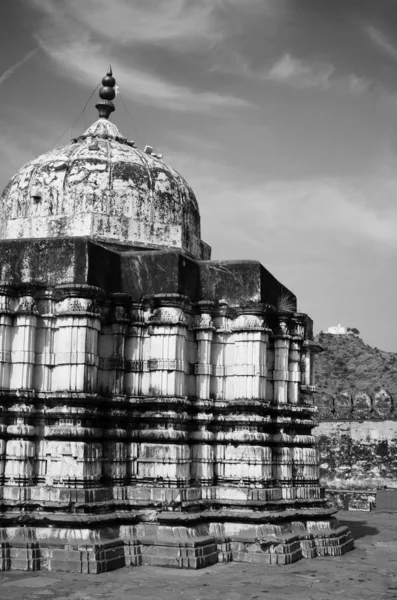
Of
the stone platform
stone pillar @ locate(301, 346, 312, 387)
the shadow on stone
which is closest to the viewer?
the stone platform

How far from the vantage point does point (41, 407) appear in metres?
13.6

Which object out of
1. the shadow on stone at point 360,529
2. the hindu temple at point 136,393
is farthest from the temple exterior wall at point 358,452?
the hindu temple at point 136,393

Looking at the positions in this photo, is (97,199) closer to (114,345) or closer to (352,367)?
(114,345)

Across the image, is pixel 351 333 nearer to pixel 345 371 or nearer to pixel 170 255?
pixel 345 371

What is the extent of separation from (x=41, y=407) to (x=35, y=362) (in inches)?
31.0

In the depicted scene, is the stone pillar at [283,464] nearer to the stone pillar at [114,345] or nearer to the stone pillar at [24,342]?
the stone pillar at [114,345]

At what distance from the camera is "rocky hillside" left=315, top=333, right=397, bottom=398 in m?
61.8

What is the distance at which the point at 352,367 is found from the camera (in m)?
67.2

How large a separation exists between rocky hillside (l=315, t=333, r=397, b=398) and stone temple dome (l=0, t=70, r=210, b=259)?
4417 centimetres

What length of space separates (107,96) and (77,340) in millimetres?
7188

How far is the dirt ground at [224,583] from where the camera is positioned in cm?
1098

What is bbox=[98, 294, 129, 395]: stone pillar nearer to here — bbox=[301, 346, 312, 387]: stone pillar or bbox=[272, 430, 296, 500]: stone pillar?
bbox=[272, 430, 296, 500]: stone pillar

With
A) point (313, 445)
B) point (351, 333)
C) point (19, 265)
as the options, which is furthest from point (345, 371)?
point (19, 265)

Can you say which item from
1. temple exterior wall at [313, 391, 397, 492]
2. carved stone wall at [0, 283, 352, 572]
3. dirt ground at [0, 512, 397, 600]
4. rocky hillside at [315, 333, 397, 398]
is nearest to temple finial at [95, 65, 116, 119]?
carved stone wall at [0, 283, 352, 572]
